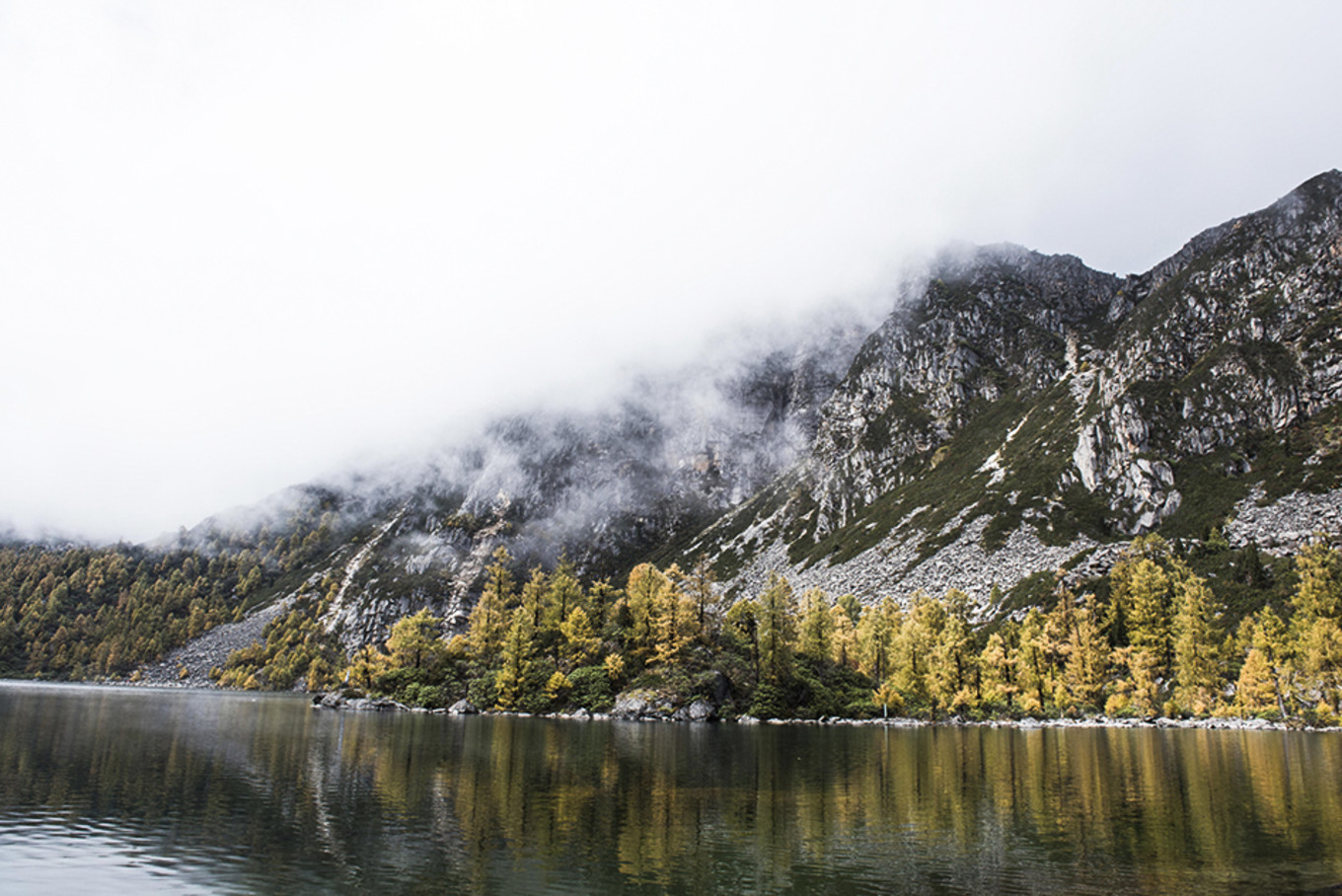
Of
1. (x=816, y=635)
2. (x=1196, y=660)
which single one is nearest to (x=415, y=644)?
(x=816, y=635)

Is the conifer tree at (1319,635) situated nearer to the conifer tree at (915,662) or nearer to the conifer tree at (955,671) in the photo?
the conifer tree at (955,671)

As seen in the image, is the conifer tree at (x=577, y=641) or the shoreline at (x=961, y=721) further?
the conifer tree at (x=577, y=641)

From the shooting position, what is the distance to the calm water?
20.5m

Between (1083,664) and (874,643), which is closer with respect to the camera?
(1083,664)

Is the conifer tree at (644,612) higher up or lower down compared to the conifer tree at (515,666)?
higher up

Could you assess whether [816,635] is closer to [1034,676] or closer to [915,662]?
[915,662]

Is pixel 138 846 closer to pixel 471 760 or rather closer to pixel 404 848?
pixel 404 848

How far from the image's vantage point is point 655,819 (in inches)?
1146

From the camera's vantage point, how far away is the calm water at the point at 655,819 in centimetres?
2053

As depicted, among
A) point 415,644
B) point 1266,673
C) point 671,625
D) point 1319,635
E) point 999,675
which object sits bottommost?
point 999,675

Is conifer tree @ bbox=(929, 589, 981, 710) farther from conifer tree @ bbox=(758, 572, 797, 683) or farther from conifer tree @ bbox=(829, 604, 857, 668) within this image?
conifer tree @ bbox=(829, 604, 857, 668)

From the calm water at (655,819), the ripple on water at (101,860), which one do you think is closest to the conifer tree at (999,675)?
the calm water at (655,819)

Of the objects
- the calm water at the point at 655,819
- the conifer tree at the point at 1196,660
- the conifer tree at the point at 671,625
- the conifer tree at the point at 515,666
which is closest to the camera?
the calm water at the point at 655,819

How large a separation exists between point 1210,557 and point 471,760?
152m
